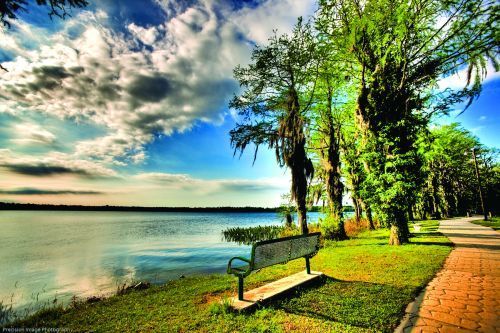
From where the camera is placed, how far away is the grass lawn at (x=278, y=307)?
13.9 ft

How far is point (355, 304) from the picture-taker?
4934 mm

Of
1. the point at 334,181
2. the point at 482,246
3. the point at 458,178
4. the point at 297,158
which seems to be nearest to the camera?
the point at 482,246

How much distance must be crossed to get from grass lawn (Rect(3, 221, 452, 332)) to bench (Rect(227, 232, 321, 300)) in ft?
2.41

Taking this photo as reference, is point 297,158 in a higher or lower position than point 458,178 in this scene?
lower

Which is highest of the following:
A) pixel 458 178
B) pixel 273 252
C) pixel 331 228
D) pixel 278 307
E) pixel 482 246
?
pixel 458 178

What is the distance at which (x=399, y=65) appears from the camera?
511 inches

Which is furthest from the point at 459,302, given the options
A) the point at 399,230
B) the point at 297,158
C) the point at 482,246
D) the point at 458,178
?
the point at 458,178

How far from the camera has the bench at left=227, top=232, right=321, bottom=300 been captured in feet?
17.0

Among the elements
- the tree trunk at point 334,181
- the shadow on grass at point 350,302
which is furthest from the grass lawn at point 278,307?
the tree trunk at point 334,181

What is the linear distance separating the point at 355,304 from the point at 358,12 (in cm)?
1401

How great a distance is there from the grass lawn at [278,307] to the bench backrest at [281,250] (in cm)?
80

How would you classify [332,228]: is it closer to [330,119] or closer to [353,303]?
[330,119]

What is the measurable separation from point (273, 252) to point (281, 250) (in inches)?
13.0

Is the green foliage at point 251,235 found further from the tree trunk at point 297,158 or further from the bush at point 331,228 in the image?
the tree trunk at point 297,158
